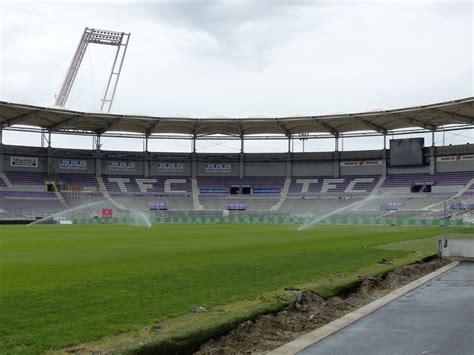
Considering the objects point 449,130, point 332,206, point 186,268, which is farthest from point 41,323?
point 449,130

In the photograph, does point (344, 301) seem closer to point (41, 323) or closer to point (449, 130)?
point (41, 323)

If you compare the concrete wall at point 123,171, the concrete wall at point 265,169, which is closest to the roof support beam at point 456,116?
the concrete wall at point 265,169

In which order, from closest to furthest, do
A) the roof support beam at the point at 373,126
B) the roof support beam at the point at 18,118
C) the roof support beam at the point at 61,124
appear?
the roof support beam at the point at 18,118
the roof support beam at the point at 61,124
the roof support beam at the point at 373,126

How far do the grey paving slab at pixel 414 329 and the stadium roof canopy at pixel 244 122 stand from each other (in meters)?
63.6

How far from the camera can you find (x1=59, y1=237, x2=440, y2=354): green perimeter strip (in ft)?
21.3

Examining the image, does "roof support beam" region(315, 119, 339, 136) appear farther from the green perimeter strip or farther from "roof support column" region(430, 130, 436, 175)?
the green perimeter strip

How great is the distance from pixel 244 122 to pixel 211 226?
105 feet

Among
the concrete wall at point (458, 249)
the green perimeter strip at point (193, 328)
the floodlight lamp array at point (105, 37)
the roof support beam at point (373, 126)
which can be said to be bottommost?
the concrete wall at point (458, 249)

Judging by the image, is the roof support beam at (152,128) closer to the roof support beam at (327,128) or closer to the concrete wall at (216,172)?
the concrete wall at (216,172)

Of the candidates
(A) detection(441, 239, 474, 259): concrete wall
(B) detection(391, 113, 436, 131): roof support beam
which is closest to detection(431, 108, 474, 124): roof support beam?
(B) detection(391, 113, 436, 131): roof support beam

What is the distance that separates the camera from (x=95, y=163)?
9450 cm

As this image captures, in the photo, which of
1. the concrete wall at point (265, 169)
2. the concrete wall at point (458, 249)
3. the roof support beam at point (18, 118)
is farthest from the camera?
the concrete wall at point (265, 169)

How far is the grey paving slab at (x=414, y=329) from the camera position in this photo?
721 cm

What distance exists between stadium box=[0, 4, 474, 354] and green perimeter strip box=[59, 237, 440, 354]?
27mm
